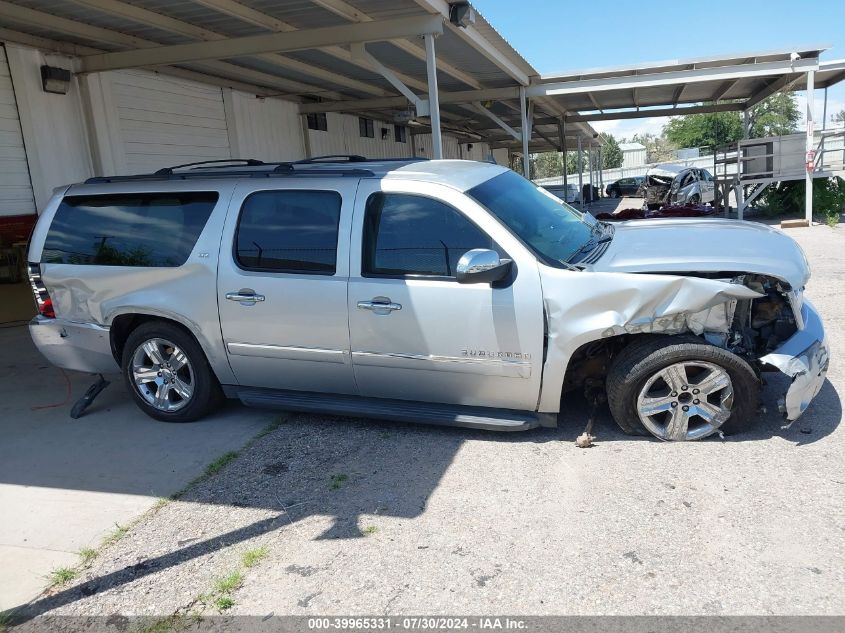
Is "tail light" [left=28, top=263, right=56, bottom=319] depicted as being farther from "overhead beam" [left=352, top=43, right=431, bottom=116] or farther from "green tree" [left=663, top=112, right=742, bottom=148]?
"green tree" [left=663, top=112, right=742, bottom=148]

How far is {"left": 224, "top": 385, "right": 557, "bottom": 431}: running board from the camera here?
13.5ft

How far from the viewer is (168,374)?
4.99m

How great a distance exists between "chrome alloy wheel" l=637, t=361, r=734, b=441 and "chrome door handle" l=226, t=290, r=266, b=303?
2548mm

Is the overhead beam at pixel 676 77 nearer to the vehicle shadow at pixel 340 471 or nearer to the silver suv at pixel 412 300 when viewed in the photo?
the silver suv at pixel 412 300

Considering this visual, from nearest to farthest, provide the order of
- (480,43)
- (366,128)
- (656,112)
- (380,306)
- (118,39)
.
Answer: (380,306), (118,39), (480,43), (366,128), (656,112)

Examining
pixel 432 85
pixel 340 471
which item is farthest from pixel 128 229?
pixel 432 85

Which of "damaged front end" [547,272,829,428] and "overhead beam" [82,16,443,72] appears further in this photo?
"overhead beam" [82,16,443,72]

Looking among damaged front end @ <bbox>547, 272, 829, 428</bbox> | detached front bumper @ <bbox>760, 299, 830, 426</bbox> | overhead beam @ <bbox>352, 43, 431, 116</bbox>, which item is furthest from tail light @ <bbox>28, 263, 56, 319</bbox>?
detached front bumper @ <bbox>760, 299, 830, 426</bbox>

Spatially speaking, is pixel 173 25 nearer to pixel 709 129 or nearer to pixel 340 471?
pixel 340 471

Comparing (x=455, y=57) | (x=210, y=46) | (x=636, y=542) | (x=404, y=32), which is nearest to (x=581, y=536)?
(x=636, y=542)

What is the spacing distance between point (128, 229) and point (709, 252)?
13.3ft

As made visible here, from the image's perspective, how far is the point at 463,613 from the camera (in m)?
2.67

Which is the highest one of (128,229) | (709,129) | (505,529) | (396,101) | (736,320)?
(709,129)

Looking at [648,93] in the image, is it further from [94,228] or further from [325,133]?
[94,228]
